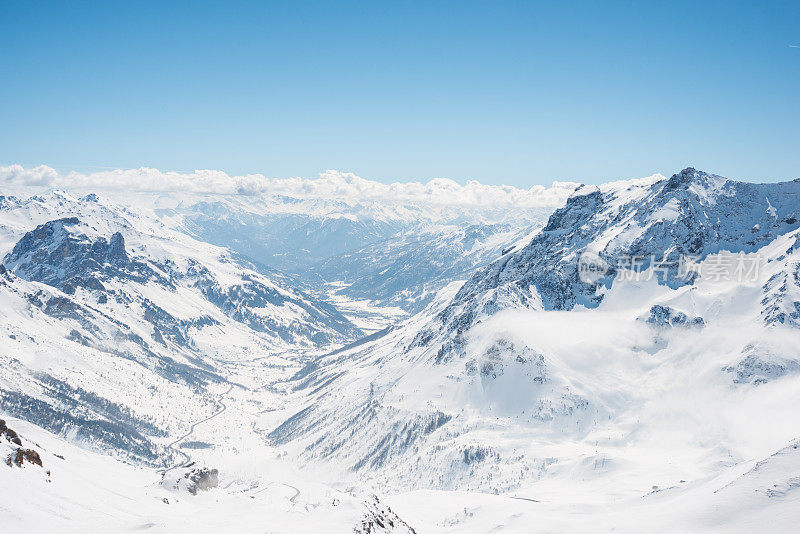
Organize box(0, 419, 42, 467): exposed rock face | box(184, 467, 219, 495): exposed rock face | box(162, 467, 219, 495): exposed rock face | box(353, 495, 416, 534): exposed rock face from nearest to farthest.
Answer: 1. box(0, 419, 42, 467): exposed rock face
2. box(353, 495, 416, 534): exposed rock face
3. box(162, 467, 219, 495): exposed rock face
4. box(184, 467, 219, 495): exposed rock face

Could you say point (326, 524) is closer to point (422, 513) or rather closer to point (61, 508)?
point (61, 508)

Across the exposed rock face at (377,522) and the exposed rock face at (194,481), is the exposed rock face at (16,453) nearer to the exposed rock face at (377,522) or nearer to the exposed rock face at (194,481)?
the exposed rock face at (194,481)

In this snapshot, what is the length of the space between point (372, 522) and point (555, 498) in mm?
122497

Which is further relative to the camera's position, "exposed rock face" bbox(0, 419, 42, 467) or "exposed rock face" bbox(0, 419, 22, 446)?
"exposed rock face" bbox(0, 419, 22, 446)

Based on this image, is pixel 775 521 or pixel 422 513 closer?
pixel 775 521

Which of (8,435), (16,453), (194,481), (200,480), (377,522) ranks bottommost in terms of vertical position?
(200,480)

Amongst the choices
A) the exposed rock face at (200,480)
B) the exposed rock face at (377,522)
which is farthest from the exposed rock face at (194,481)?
the exposed rock face at (377,522)

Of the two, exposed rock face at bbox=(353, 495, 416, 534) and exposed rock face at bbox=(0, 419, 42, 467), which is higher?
exposed rock face at bbox=(0, 419, 42, 467)

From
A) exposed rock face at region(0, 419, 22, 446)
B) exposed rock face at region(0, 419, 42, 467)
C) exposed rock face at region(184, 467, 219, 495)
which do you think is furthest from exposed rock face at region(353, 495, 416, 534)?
exposed rock face at region(0, 419, 22, 446)

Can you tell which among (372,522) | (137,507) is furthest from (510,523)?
(137,507)

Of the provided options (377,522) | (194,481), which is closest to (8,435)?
(194,481)

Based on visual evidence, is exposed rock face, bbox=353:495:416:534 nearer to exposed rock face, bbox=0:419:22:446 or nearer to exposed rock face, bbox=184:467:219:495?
exposed rock face, bbox=184:467:219:495

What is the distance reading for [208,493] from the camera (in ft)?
392

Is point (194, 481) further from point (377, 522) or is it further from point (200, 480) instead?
point (377, 522)
